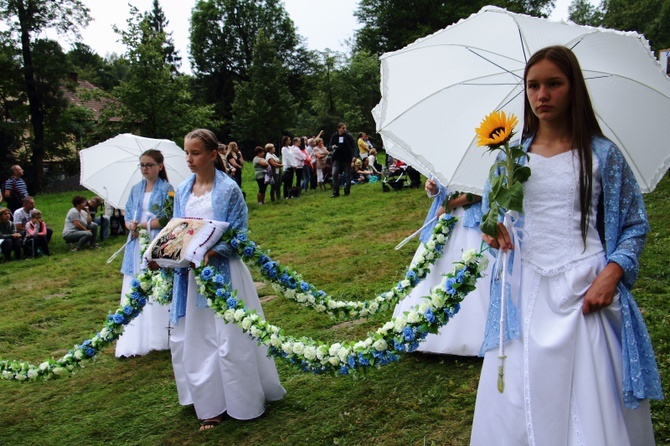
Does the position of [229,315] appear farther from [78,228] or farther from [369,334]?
[78,228]

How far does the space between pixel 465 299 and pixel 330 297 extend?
1.26 m

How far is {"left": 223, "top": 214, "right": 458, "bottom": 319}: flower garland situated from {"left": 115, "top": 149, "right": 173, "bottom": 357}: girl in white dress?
222 centimetres

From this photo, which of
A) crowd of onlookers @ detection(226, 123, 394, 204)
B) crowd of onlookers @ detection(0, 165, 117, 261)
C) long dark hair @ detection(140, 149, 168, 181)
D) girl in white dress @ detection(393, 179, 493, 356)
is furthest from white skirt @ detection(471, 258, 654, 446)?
crowd of onlookers @ detection(226, 123, 394, 204)

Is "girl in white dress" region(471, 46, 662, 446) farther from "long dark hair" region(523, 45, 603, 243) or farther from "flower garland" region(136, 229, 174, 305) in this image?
"flower garland" region(136, 229, 174, 305)

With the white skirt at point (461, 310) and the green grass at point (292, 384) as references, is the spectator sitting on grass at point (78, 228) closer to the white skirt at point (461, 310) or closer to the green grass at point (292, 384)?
the green grass at point (292, 384)

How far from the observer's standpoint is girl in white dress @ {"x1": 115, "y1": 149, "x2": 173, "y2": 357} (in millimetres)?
7230

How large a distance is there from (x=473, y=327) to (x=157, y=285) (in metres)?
2.93

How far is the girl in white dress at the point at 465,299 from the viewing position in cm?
568

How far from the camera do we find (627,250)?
291 cm

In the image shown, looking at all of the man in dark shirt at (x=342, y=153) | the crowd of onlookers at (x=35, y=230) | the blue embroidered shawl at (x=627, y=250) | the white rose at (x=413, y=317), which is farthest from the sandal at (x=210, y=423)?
the man in dark shirt at (x=342, y=153)

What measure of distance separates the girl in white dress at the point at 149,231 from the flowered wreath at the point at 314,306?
1.53 meters

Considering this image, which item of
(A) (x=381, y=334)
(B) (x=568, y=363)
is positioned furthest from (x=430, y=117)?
(B) (x=568, y=363)

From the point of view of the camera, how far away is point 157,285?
222 inches

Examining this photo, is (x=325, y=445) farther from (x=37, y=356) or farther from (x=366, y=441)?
(x=37, y=356)
